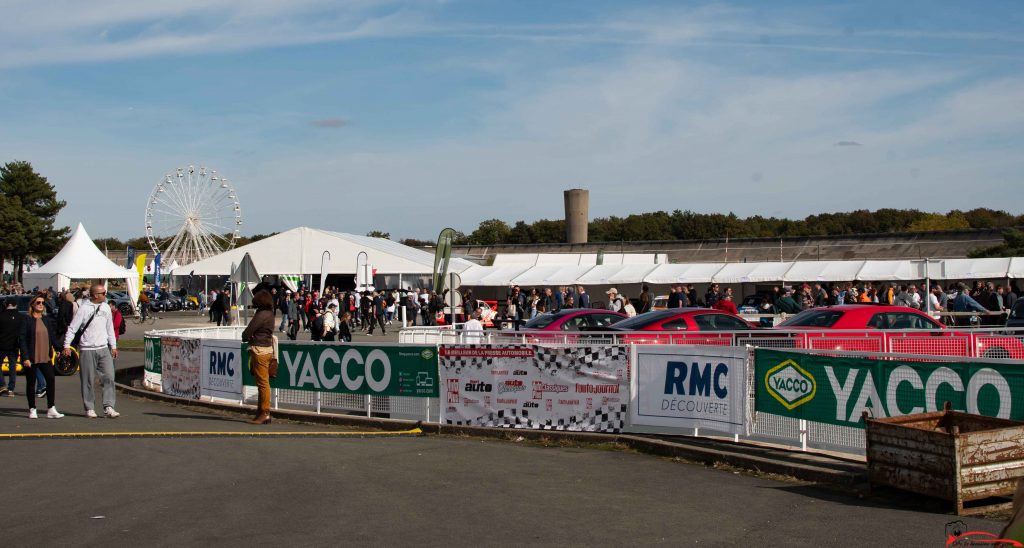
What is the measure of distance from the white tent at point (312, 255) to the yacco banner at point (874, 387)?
51215 millimetres

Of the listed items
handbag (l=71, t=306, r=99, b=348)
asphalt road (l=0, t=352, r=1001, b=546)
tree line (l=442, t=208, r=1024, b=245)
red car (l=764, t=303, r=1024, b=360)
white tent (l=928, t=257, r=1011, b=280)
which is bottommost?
asphalt road (l=0, t=352, r=1001, b=546)

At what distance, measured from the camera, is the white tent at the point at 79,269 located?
180 feet

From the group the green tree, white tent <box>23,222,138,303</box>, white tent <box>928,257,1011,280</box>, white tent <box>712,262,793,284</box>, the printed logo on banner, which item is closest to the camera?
the printed logo on banner

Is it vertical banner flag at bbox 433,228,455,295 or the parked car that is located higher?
vertical banner flag at bbox 433,228,455,295

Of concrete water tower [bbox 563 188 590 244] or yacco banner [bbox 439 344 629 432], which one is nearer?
yacco banner [bbox 439 344 629 432]

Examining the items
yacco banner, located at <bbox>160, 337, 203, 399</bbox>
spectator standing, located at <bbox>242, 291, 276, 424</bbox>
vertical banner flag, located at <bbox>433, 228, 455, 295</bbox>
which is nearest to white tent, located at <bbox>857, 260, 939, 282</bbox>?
vertical banner flag, located at <bbox>433, 228, 455, 295</bbox>

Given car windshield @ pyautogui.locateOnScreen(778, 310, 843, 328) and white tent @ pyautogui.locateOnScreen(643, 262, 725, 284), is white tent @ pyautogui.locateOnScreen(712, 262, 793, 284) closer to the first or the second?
white tent @ pyautogui.locateOnScreen(643, 262, 725, 284)

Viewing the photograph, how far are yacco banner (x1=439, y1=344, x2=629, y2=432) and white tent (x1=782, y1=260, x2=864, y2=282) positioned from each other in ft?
118

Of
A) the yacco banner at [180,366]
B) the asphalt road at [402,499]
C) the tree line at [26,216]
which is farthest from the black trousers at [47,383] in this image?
the tree line at [26,216]

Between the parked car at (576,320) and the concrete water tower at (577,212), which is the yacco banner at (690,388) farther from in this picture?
the concrete water tower at (577,212)

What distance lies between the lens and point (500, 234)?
14812 centimetres

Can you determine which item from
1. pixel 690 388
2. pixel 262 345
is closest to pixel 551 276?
pixel 262 345

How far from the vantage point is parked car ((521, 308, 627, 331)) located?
20.0m

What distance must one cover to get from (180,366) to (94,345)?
3.65 meters
